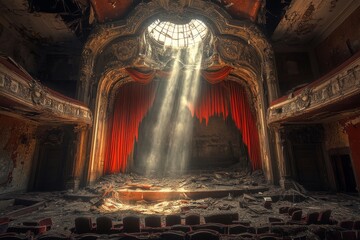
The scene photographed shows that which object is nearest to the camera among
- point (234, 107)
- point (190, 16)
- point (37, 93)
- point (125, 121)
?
point (37, 93)

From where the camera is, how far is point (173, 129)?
11555mm

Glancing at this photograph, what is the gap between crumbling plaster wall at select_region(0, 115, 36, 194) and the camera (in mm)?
6375

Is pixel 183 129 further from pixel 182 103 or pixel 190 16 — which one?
pixel 190 16

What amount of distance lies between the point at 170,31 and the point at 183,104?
13.4 ft

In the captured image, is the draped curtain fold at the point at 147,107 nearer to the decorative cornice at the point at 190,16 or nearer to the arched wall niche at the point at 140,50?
the arched wall niche at the point at 140,50

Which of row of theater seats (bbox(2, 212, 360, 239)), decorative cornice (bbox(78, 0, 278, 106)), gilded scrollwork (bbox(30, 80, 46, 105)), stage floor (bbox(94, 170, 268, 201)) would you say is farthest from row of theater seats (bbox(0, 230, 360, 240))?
decorative cornice (bbox(78, 0, 278, 106))

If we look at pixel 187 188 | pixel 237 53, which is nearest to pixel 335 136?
pixel 237 53

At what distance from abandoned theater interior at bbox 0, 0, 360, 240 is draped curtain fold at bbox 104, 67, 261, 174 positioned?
57 mm

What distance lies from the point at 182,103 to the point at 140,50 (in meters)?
3.92

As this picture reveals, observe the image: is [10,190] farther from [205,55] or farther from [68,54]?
[205,55]

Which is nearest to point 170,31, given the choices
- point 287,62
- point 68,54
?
point 68,54

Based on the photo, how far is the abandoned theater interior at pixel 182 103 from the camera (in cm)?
509

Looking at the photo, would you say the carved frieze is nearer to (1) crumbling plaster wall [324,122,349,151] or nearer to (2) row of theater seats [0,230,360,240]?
(1) crumbling plaster wall [324,122,349,151]

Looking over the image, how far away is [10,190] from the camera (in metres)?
6.65
